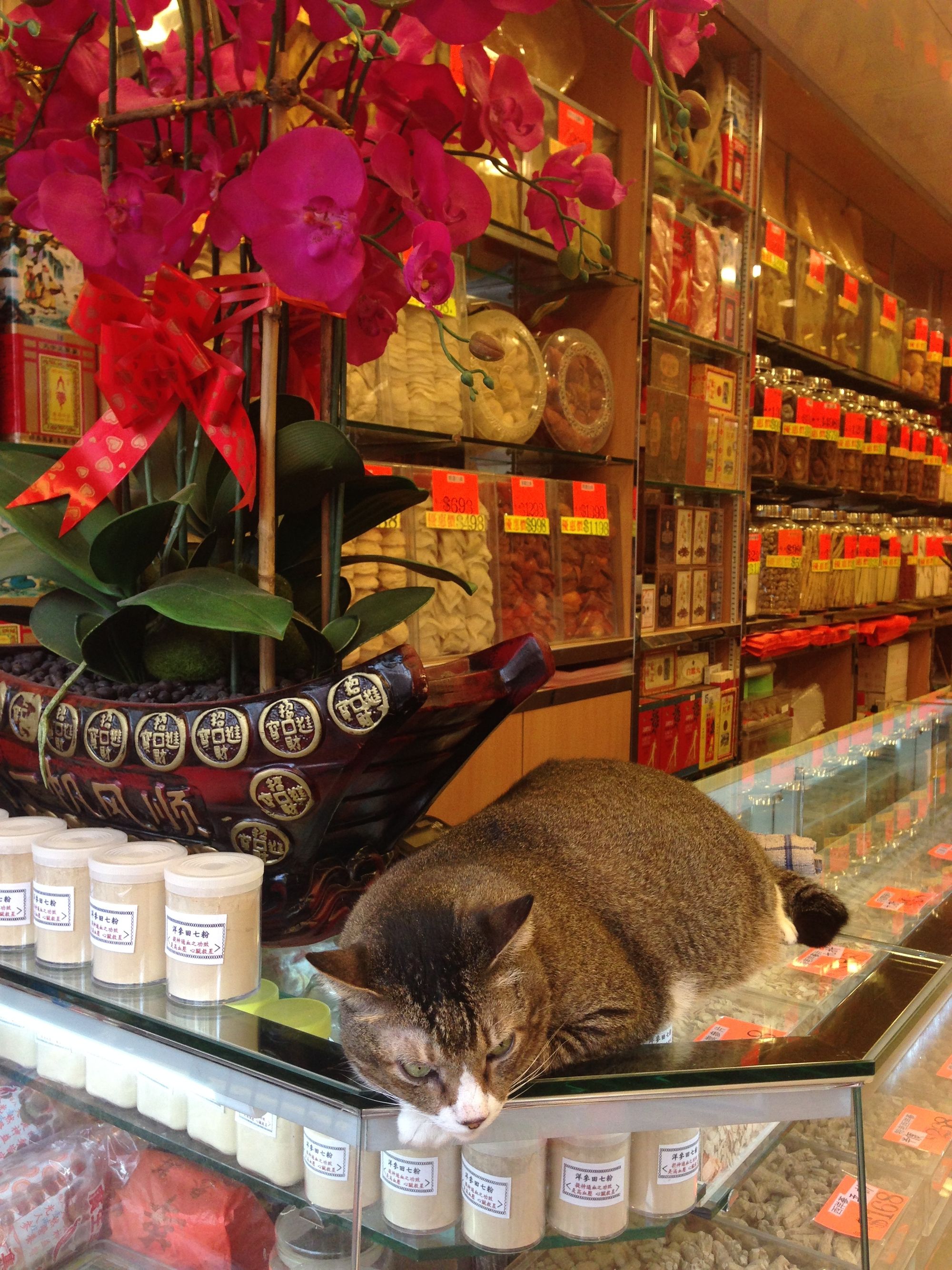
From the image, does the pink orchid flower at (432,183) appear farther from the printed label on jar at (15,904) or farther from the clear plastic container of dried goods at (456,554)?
the clear plastic container of dried goods at (456,554)

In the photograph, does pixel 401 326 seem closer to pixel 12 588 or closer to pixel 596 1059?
pixel 12 588

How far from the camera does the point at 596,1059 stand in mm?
621

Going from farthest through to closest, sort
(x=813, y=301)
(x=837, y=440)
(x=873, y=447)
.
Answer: (x=873, y=447)
(x=837, y=440)
(x=813, y=301)

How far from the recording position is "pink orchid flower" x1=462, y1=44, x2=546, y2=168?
0.69m

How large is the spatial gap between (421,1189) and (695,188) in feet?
10.6

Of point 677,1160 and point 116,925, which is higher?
point 116,925

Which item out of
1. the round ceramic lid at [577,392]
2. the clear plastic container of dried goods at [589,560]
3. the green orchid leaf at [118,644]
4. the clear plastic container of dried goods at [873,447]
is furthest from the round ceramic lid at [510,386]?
the clear plastic container of dried goods at [873,447]

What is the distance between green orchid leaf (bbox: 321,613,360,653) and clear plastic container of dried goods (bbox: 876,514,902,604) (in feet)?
13.5

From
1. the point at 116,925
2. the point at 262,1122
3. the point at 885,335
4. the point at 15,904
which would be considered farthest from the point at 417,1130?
the point at 885,335

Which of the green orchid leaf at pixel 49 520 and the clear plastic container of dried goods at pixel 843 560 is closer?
the green orchid leaf at pixel 49 520

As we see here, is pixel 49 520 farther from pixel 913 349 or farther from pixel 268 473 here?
pixel 913 349

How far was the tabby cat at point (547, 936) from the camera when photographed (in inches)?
22.8

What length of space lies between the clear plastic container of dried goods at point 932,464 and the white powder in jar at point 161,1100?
504 centimetres

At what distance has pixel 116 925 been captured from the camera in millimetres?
658
